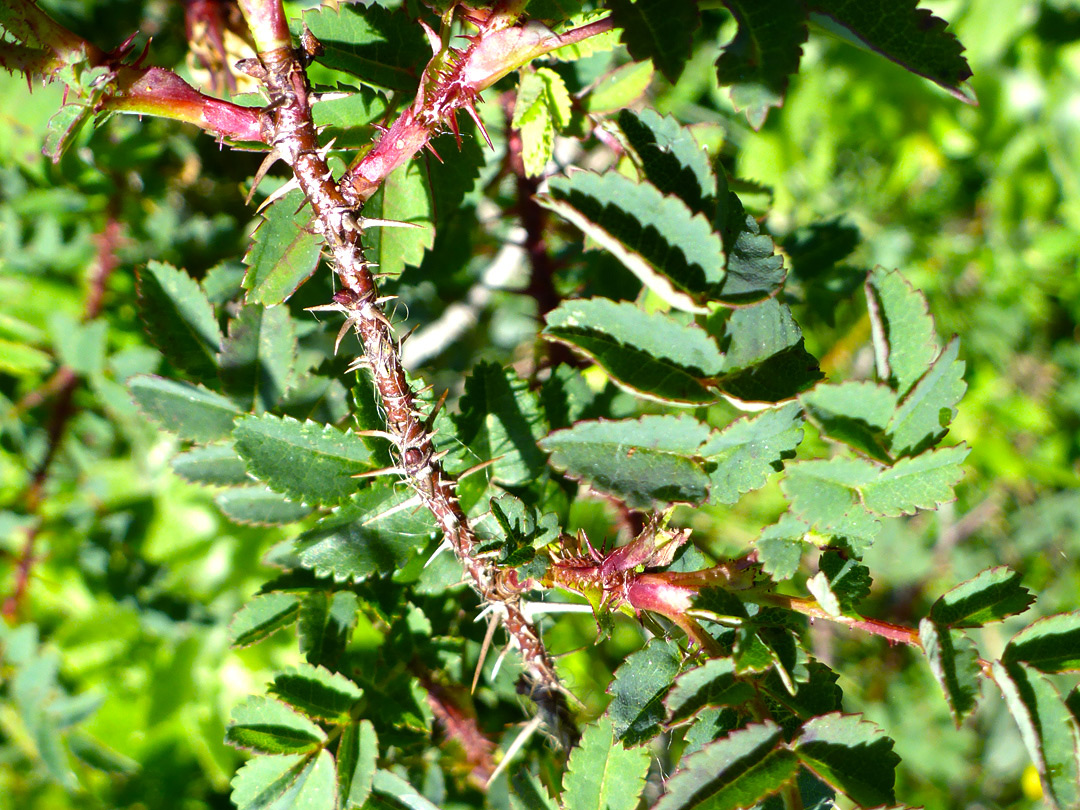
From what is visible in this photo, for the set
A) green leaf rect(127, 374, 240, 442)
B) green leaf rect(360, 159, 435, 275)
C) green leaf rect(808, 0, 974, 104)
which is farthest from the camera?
green leaf rect(127, 374, 240, 442)

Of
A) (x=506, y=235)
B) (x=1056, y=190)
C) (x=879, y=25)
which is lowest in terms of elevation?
(x=506, y=235)

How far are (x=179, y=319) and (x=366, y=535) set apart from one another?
17.6 inches

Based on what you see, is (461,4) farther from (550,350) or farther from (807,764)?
(807,764)

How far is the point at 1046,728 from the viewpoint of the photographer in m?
0.66

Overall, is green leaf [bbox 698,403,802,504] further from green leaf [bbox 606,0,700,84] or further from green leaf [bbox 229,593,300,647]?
green leaf [bbox 229,593,300,647]

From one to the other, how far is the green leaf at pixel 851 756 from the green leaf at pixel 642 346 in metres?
0.31

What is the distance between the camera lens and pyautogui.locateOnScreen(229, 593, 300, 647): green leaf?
0.89 metres

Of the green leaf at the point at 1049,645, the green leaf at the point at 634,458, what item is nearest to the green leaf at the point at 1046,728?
the green leaf at the point at 1049,645

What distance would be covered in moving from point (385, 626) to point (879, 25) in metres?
0.90

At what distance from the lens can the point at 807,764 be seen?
66 centimetres

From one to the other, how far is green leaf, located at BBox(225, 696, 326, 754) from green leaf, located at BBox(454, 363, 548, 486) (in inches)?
14.0

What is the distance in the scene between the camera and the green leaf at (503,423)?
88cm

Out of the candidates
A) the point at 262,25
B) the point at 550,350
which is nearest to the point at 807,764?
the point at 550,350

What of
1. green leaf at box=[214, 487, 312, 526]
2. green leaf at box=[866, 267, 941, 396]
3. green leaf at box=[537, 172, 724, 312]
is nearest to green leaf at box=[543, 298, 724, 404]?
green leaf at box=[537, 172, 724, 312]
